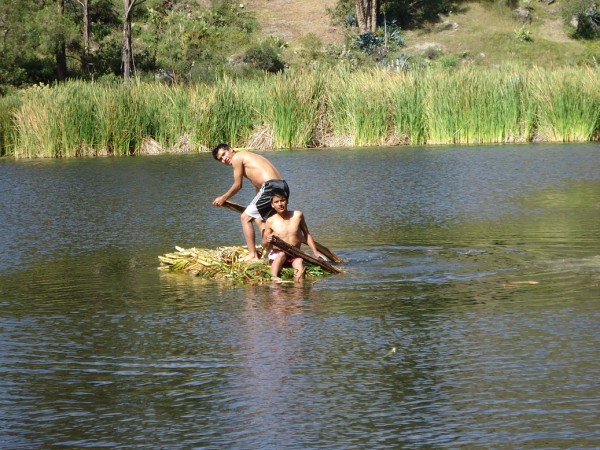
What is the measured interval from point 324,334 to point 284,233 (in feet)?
9.51

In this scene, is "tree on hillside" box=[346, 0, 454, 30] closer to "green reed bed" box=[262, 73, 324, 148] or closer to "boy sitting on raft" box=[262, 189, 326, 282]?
"green reed bed" box=[262, 73, 324, 148]

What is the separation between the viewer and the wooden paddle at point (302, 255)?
1063 centimetres

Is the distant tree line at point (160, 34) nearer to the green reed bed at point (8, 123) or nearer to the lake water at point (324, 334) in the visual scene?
the green reed bed at point (8, 123)

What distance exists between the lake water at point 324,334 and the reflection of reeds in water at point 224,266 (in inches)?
9.4

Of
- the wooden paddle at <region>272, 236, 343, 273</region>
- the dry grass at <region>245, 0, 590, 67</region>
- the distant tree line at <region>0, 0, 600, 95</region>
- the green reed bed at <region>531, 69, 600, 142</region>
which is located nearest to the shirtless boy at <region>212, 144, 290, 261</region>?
the wooden paddle at <region>272, 236, 343, 273</region>

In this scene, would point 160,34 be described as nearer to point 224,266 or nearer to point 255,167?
point 255,167

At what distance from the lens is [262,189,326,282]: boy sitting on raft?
10828mm

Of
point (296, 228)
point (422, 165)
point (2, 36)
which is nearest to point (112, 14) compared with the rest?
point (2, 36)

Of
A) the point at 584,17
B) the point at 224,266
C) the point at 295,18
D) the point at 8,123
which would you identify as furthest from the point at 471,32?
the point at 224,266

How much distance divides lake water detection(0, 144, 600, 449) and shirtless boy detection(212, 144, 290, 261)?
3.09 feet

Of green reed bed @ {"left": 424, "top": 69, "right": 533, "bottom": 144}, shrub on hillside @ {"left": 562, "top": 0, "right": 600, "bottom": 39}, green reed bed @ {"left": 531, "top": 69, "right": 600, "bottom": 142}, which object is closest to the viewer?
green reed bed @ {"left": 531, "top": 69, "right": 600, "bottom": 142}

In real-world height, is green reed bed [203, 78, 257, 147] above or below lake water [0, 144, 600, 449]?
above

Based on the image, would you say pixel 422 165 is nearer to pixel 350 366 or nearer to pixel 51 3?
pixel 350 366

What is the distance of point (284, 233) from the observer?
438 inches
